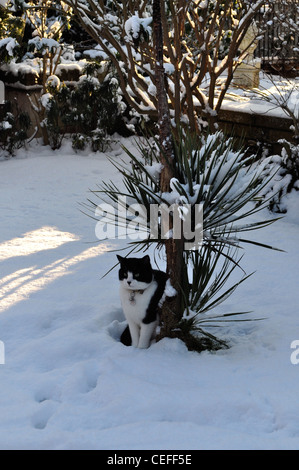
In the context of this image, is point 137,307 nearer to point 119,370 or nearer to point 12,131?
point 119,370

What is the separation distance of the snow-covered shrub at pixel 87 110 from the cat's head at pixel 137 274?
4.97 m

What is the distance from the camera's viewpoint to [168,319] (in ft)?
11.0

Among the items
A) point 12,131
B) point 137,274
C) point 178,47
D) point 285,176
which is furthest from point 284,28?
point 137,274

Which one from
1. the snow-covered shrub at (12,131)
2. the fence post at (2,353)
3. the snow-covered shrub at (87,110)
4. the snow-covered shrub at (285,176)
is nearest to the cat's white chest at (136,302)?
the fence post at (2,353)

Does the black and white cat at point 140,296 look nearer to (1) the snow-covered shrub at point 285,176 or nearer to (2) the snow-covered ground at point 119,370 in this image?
(2) the snow-covered ground at point 119,370

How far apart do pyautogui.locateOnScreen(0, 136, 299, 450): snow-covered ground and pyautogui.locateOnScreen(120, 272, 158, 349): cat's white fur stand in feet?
0.27

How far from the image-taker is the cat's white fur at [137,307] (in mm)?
Result: 3227

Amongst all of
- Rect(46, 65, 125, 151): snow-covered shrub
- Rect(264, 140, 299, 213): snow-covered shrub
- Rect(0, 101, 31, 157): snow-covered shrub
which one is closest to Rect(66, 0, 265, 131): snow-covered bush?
Rect(264, 140, 299, 213): snow-covered shrub

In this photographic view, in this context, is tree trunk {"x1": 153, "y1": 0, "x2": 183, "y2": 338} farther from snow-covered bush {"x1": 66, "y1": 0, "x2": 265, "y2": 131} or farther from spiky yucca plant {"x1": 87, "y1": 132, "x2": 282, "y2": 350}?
snow-covered bush {"x1": 66, "y1": 0, "x2": 265, "y2": 131}

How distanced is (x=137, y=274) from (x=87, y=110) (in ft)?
17.3

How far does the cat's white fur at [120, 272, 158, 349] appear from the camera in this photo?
10.6ft

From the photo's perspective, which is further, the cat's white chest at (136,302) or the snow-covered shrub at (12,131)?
the snow-covered shrub at (12,131)

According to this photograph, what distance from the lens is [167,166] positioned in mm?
3195
